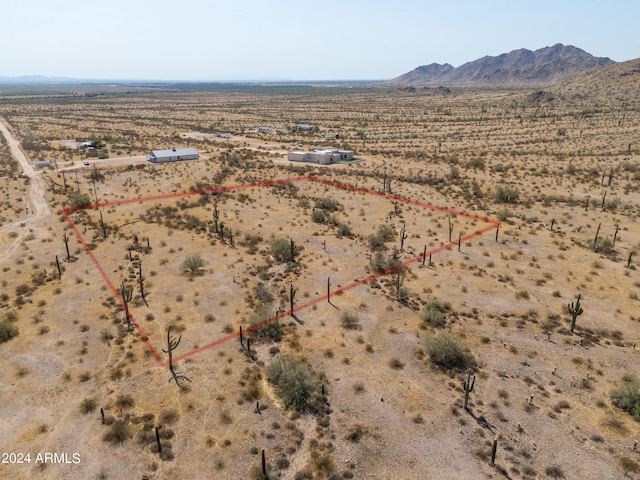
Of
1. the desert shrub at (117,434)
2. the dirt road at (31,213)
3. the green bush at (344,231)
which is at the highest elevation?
the green bush at (344,231)

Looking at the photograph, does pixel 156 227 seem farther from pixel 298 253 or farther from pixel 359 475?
pixel 359 475

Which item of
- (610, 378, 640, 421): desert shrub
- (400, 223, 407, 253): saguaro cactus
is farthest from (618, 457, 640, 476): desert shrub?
(400, 223, 407, 253): saguaro cactus

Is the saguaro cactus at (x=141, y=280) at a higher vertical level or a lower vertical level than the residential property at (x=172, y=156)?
lower

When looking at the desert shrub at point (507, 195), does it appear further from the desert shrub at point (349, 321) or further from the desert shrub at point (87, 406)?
the desert shrub at point (87, 406)

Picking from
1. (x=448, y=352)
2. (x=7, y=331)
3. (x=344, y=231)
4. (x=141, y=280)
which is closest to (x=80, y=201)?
(x=141, y=280)

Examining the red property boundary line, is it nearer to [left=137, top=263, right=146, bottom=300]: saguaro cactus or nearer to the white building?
[left=137, top=263, right=146, bottom=300]: saguaro cactus

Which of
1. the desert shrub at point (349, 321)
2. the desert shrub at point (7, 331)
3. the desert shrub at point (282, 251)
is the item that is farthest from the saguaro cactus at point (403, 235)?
the desert shrub at point (7, 331)
